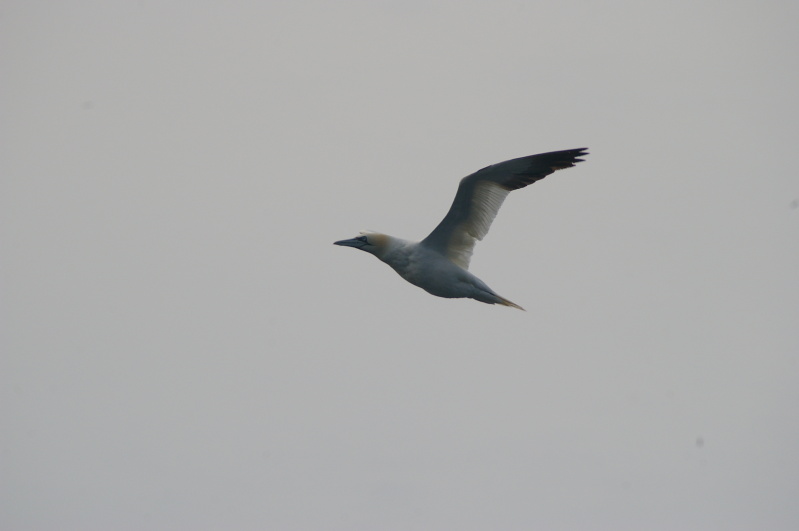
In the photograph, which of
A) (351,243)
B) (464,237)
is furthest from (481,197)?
(351,243)

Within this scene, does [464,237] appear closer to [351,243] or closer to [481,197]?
[481,197]

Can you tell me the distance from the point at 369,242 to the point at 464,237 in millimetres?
1368

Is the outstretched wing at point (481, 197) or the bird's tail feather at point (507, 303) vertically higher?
the outstretched wing at point (481, 197)

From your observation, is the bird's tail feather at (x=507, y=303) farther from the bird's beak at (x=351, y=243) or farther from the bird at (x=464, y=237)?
the bird's beak at (x=351, y=243)

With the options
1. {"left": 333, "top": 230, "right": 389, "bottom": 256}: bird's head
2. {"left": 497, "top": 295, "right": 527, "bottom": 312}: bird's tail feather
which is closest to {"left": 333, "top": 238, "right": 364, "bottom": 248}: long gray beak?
{"left": 333, "top": 230, "right": 389, "bottom": 256}: bird's head

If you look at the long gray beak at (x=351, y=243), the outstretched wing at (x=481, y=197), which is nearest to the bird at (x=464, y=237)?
the outstretched wing at (x=481, y=197)

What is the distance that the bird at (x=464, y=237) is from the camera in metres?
13.5

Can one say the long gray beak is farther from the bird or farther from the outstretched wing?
the outstretched wing

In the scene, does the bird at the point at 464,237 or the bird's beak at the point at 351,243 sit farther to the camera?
the bird's beak at the point at 351,243

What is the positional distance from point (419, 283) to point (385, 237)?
0.89 m

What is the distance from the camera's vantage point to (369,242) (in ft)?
47.4

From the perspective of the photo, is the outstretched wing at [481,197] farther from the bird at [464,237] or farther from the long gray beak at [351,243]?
the long gray beak at [351,243]

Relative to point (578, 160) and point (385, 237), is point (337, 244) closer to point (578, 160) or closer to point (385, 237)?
point (385, 237)

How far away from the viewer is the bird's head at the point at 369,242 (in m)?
14.2
